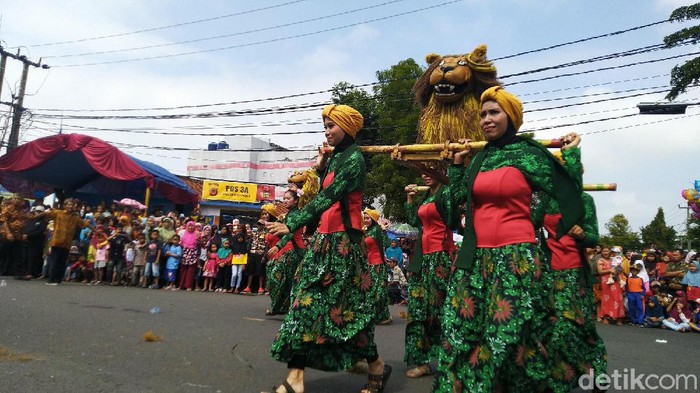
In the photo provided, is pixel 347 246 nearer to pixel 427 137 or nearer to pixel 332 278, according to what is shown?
pixel 332 278

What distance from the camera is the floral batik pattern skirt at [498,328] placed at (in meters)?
2.48

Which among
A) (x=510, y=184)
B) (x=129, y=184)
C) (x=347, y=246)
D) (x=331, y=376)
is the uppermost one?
(x=129, y=184)

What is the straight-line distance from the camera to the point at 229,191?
98.8 feet

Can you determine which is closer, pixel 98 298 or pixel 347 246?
pixel 347 246

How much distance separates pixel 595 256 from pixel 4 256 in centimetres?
1465

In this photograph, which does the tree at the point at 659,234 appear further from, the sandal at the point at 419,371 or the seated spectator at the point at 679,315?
the sandal at the point at 419,371

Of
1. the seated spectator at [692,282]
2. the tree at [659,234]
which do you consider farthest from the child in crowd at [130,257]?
the tree at [659,234]

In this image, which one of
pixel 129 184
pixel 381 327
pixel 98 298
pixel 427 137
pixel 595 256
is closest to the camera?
pixel 427 137

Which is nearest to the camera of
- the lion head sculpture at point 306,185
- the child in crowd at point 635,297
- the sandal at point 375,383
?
Result: the sandal at point 375,383

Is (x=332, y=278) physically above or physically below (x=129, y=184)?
below

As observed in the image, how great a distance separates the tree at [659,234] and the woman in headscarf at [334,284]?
55276 mm

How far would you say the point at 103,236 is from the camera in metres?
13.5

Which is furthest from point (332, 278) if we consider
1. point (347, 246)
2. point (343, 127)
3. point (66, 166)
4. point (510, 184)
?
point (66, 166)

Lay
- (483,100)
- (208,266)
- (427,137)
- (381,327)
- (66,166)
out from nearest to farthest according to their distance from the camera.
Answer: (483,100) → (427,137) → (381,327) → (208,266) → (66,166)
